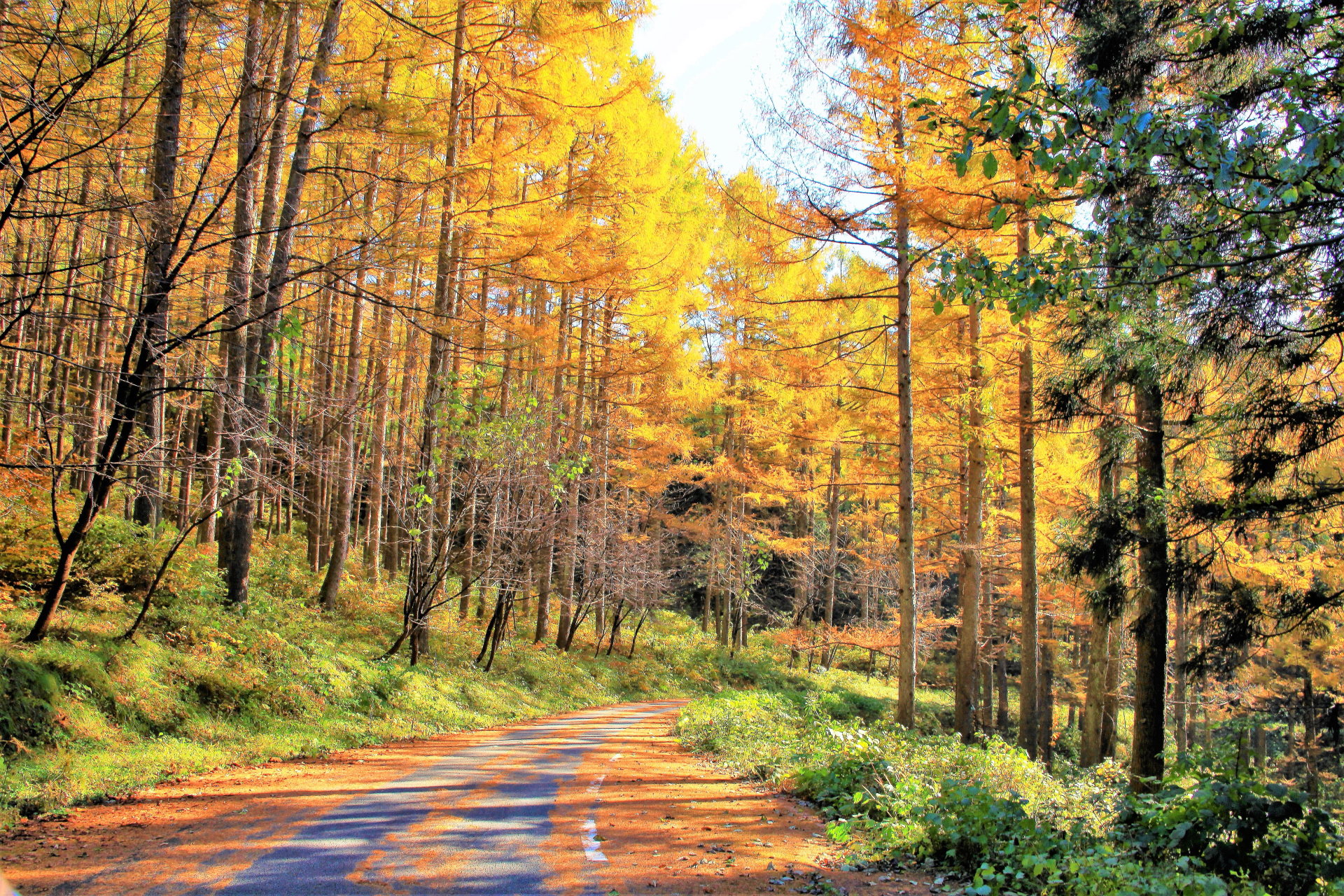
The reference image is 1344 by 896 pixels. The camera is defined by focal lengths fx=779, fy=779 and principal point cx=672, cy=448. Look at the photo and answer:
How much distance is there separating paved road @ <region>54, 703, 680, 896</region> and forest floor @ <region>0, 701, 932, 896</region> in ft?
0.06

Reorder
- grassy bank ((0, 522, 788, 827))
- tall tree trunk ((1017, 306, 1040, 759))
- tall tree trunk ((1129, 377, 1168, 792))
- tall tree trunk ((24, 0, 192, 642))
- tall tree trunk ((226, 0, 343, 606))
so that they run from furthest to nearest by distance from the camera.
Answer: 1. tall tree trunk ((1017, 306, 1040, 759))
2. tall tree trunk ((1129, 377, 1168, 792))
3. tall tree trunk ((226, 0, 343, 606))
4. grassy bank ((0, 522, 788, 827))
5. tall tree trunk ((24, 0, 192, 642))

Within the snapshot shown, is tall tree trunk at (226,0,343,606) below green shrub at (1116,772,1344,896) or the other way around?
the other way around

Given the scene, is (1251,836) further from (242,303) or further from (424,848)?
(242,303)

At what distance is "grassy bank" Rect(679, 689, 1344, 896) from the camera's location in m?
4.34

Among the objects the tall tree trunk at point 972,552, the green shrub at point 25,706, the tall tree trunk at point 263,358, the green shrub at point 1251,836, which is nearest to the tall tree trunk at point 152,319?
the green shrub at point 25,706

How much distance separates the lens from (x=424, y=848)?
5.29m

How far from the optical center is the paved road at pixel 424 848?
14.6 ft

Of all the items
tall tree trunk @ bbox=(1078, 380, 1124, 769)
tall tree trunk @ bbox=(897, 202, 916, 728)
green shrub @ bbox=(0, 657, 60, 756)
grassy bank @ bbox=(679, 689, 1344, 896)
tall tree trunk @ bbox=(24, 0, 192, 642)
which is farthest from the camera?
tall tree trunk @ bbox=(897, 202, 916, 728)

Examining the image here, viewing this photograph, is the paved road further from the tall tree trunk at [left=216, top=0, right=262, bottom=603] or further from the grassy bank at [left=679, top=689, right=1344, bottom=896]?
the tall tree trunk at [left=216, top=0, right=262, bottom=603]

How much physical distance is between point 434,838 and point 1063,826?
15.1 feet

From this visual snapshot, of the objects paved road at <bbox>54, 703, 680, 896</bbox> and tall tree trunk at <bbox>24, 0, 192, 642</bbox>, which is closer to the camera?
paved road at <bbox>54, 703, 680, 896</bbox>

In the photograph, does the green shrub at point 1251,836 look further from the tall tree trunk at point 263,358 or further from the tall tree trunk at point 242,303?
the tall tree trunk at point 263,358

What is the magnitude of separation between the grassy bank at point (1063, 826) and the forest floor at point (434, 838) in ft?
1.47

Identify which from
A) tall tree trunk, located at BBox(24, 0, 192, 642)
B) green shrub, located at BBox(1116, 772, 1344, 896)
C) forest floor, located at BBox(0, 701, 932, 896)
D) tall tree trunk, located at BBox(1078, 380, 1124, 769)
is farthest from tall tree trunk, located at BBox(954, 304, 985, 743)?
tall tree trunk, located at BBox(24, 0, 192, 642)
